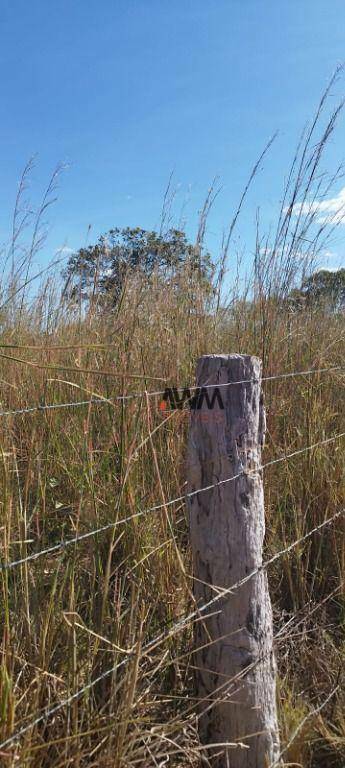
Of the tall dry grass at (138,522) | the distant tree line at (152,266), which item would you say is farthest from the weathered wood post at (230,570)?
the distant tree line at (152,266)

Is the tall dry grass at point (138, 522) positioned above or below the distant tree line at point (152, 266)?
below

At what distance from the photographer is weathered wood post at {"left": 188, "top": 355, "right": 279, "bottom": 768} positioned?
42.3 inches

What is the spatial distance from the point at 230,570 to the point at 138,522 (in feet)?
1.23

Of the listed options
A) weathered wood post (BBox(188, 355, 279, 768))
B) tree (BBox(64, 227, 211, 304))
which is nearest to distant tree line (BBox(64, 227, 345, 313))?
tree (BBox(64, 227, 211, 304))

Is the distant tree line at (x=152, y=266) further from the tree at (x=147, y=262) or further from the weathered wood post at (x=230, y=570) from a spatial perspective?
the weathered wood post at (x=230, y=570)

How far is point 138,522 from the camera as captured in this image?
4.62 ft

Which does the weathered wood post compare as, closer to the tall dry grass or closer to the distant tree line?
the tall dry grass

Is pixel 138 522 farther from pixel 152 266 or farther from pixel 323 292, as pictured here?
pixel 323 292

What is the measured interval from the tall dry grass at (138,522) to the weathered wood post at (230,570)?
0.21ft

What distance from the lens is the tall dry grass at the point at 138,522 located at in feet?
3.16

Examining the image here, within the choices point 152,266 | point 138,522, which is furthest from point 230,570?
point 152,266

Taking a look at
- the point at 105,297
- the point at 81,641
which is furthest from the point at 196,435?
the point at 105,297

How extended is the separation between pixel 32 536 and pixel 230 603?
700 mm

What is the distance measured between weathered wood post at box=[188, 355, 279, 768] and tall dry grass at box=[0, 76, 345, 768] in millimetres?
65
